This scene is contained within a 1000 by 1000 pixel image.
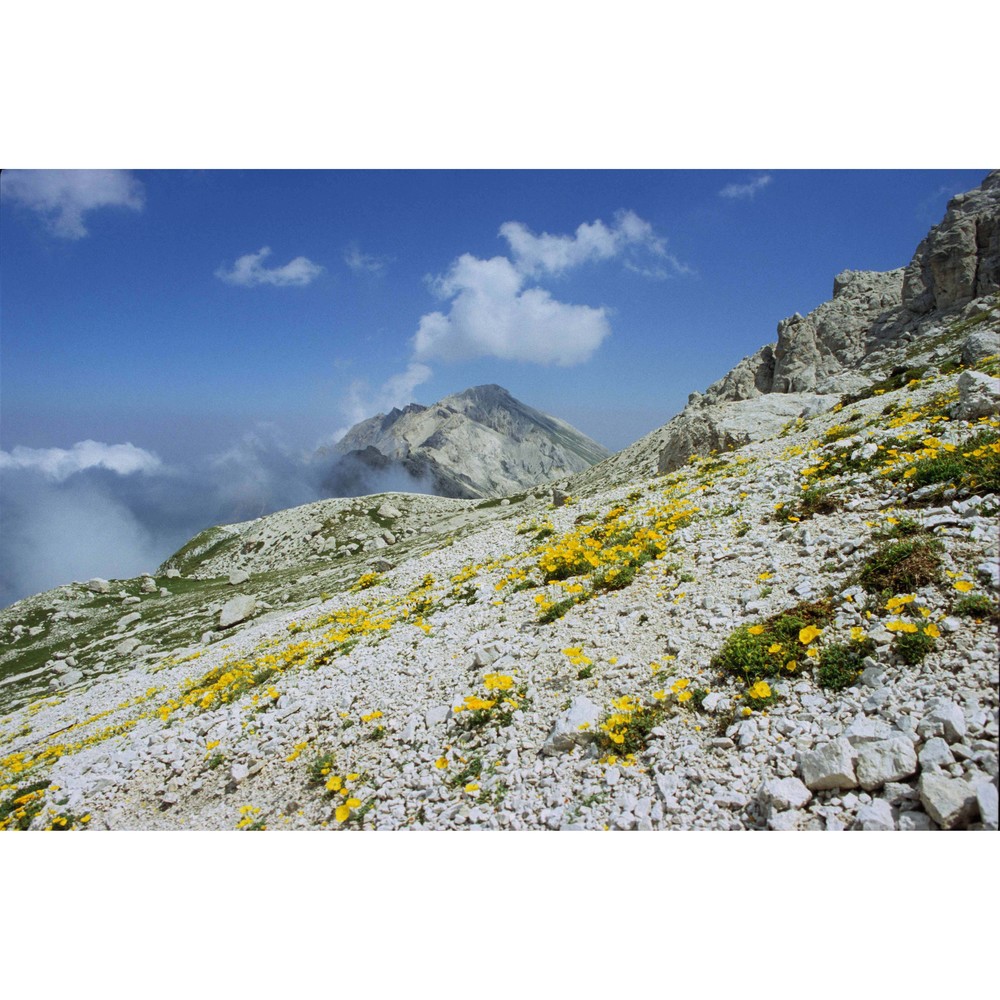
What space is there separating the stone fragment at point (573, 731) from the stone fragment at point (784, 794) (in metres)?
1.97

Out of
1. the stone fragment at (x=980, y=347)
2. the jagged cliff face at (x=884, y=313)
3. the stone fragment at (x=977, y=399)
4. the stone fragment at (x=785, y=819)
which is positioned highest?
the jagged cliff face at (x=884, y=313)

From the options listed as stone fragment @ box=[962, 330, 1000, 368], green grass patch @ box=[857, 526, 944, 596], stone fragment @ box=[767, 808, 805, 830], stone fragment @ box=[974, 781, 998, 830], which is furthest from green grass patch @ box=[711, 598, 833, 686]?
stone fragment @ box=[962, 330, 1000, 368]

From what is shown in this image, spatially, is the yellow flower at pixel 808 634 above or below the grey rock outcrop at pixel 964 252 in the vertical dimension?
below

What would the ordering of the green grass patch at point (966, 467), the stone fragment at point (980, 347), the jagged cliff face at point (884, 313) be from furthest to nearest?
the jagged cliff face at point (884, 313) < the stone fragment at point (980, 347) < the green grass patch at point (966, 467)

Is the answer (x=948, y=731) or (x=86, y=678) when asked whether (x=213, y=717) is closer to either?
(x=948, y=731)

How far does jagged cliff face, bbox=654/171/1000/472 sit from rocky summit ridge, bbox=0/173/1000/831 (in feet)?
183

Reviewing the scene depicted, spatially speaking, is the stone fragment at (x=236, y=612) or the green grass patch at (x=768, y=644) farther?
the stone fragment at (x=236, y=612)

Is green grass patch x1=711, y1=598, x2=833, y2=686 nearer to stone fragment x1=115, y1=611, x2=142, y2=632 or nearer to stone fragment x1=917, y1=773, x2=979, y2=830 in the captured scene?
stone fragment x1=917, y1=773, x2=979, y2=830

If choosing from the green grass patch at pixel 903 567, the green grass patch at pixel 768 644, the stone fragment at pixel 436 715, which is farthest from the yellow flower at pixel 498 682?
the green grass patch at pixel 903 567

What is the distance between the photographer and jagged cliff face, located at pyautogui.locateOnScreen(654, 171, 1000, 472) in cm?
8219

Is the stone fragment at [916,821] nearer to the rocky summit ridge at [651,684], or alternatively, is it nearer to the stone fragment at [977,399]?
the rocky summit ridge at [651,684]

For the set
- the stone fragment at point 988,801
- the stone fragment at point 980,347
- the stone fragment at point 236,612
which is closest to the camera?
the stone fragment at point 988,801

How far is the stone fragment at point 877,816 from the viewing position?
448 centimetres

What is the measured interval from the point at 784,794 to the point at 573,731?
2.36 m
